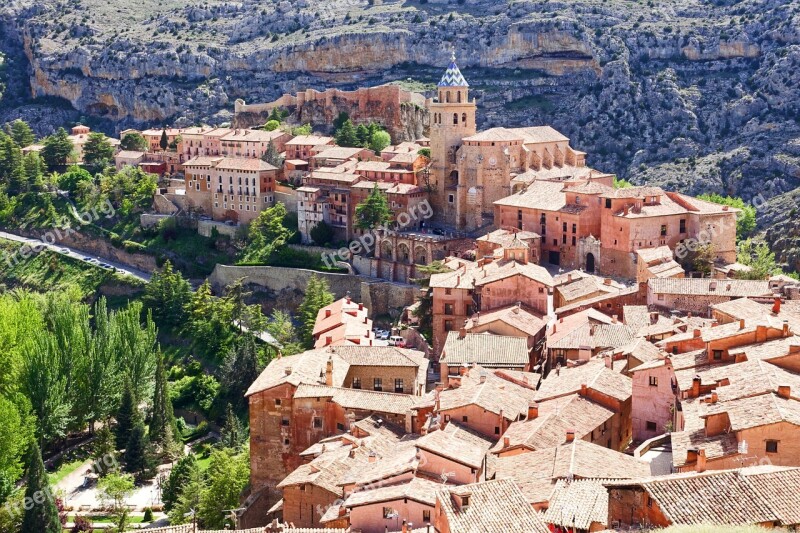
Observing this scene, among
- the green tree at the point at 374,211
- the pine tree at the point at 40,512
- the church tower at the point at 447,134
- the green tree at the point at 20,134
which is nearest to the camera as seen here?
the pine tree at the point at 40,512

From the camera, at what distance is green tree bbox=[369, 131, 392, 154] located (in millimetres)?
86000

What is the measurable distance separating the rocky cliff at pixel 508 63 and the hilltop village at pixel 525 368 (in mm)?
22184

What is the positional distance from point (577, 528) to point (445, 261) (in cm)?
3760

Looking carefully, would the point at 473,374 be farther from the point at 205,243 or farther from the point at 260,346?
the point at 205,243

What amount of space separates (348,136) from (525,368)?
1770 inches

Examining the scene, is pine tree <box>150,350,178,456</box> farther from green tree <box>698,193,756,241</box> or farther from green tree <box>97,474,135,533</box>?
green tree <box>698,193,756,241</box>

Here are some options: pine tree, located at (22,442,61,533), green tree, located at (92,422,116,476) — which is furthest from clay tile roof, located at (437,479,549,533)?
green tree, located at (92,422,116,476)

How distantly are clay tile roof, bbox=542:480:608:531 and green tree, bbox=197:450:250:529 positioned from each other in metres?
16.0

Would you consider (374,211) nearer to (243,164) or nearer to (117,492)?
(243,164)

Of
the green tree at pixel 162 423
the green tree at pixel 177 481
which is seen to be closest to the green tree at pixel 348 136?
the green tree at pixel 162 423

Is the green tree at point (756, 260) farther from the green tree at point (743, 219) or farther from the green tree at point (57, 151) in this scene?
the green tree at point (57, 151)

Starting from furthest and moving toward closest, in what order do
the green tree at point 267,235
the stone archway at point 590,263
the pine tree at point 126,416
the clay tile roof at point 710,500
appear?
the green tree at point 267,235
the stone archway at point 590,263
the pine tree at point 126,416
the clay tile roof at point 710,500

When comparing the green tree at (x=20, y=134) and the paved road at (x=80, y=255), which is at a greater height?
the green tree at (x=20, y=134)

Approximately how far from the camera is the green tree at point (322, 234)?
74875 mm
